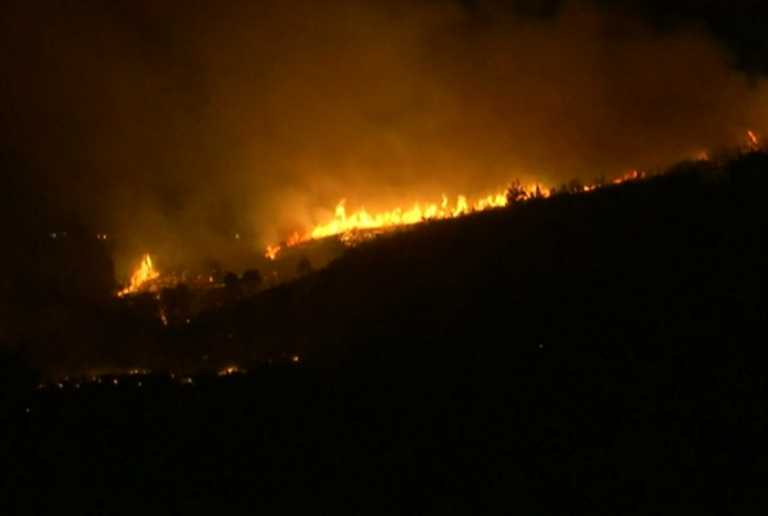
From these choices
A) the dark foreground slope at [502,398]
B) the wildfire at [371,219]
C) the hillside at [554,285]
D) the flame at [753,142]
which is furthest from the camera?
the wildfire at [371,219]

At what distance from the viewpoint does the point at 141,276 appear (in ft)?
A: 81.4

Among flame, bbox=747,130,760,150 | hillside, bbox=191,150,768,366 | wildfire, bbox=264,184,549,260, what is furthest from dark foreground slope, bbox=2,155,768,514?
wildfire, bbox=264,184,549,260

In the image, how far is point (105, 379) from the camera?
13.7 metres

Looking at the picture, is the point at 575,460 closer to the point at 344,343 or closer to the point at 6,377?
the point at 344,343

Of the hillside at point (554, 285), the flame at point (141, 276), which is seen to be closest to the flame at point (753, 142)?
the hillside at point (554, 285)

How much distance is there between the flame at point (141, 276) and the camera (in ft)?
74.4

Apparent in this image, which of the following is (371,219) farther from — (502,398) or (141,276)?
(502,398)

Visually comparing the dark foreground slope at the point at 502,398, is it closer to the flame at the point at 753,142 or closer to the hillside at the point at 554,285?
the hillside at the point at 554,285

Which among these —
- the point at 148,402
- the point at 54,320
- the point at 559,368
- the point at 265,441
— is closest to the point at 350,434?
the point at 265,441

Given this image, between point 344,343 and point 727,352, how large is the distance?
5.79 metres

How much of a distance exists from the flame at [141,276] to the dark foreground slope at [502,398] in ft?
28.4

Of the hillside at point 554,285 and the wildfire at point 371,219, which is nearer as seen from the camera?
the hillside at point 554,285

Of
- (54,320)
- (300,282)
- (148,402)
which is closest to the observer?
(148,402)

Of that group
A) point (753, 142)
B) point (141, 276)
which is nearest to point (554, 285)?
point (753, 142)
